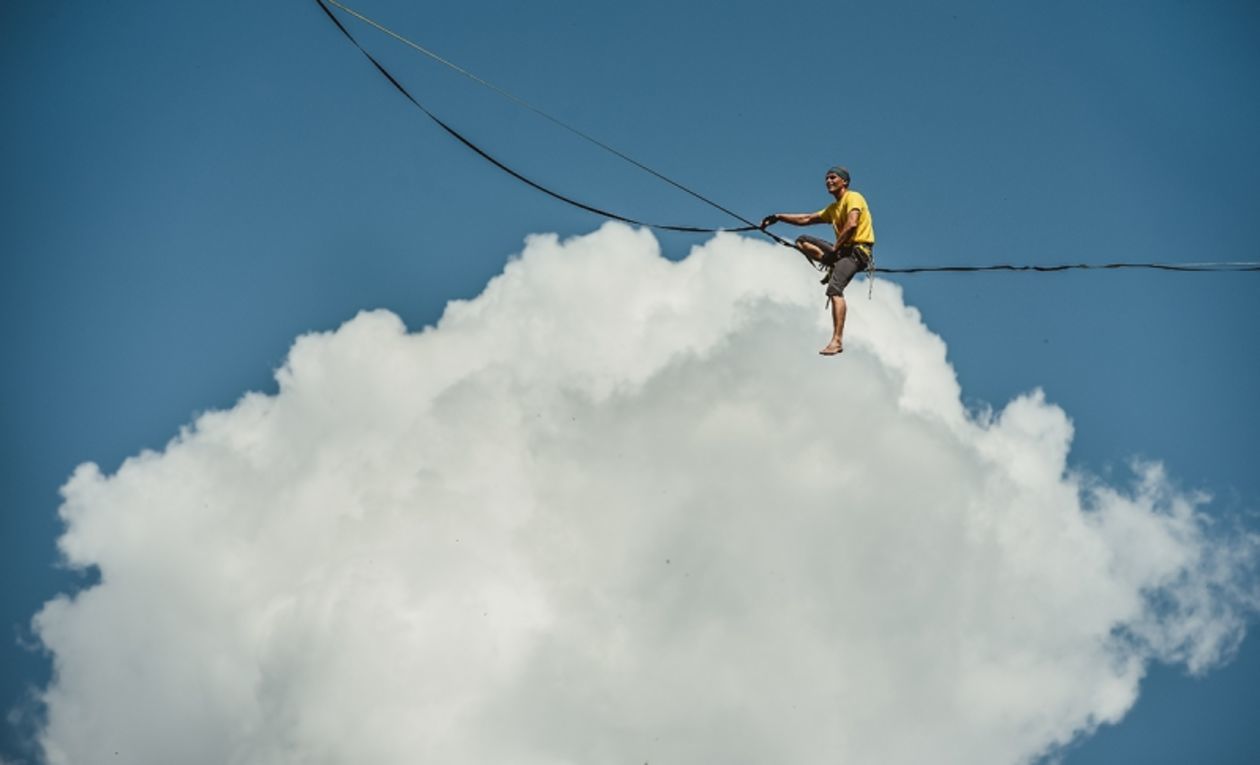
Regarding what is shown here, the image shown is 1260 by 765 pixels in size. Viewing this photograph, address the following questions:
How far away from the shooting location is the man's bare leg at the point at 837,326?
A: 1511 cm

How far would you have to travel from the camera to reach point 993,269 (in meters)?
15.3

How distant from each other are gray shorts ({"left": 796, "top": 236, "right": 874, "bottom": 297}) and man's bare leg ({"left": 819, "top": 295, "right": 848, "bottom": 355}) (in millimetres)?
86

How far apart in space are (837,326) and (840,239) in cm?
94

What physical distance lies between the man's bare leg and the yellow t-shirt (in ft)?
2.21

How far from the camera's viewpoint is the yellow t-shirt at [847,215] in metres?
15.5

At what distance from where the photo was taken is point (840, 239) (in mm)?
15484

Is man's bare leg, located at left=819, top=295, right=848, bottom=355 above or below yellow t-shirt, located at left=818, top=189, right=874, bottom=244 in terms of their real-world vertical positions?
below

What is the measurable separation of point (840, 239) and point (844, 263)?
0.31 metres

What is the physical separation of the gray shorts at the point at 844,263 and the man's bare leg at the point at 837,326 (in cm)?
9

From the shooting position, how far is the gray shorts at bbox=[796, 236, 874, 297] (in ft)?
51.1

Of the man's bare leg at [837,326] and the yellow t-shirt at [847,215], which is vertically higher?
the yellow t-shirt at [847,215]

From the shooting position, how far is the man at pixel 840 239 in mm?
15477

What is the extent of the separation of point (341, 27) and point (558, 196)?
2.67 m

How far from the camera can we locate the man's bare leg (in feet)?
49.6
